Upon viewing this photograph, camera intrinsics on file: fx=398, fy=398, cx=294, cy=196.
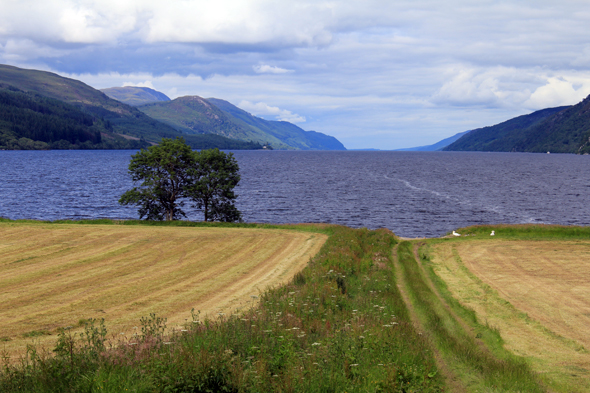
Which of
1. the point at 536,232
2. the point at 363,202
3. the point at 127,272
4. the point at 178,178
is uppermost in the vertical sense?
the point at 178,178

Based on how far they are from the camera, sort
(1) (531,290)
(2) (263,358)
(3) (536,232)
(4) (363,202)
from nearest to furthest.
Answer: (2) (263,358) → (1) (531,290) → (3) (536,232) → (4) (363,202)

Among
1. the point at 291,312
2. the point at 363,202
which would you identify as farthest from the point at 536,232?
the point at 363,202

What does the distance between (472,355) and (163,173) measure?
49.0m

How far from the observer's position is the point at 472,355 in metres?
14.7

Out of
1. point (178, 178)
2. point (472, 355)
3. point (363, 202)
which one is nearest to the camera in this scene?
point (472, 355)

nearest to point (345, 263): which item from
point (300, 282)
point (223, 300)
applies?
point (300, 282)

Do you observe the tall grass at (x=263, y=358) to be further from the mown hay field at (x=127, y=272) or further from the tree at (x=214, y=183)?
the tree at (x=214, y=183)

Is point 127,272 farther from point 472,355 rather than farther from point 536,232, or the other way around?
point 536,232

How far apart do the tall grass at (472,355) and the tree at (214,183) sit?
38465 millimetres

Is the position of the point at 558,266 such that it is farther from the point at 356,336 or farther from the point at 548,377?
the point at 356,336

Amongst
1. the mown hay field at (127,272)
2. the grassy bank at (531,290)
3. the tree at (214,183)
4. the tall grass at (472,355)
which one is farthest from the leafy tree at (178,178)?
the tall grass at (472,355)

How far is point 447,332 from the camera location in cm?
1738

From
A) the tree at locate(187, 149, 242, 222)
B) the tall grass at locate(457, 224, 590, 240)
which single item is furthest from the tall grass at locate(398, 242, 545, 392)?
the tree at locate(187, 149, 242, 222)

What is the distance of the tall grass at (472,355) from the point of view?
41.1 ft
